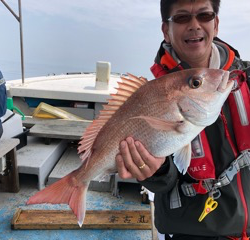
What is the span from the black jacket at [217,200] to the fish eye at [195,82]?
0.38 metres

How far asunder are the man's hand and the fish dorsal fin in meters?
0.17

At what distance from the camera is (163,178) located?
4.64ft

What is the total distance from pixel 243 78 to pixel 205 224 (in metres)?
0.80

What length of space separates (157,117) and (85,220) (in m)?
1.76

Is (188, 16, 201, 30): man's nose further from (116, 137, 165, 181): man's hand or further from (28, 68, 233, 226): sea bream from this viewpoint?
(116, 137, 165, 181): man's hand

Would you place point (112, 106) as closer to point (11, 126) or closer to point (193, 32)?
point (193, 32)

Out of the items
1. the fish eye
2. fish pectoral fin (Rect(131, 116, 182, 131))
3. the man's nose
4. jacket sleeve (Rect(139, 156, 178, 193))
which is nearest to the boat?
jacket sleeve (Rect(139, 156, 178, 193))

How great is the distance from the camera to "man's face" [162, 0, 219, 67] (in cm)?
147

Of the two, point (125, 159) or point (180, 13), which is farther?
point (180, 13)

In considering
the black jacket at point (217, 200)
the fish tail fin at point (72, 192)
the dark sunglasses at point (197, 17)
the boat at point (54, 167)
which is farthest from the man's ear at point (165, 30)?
the boat at point (54, 167)

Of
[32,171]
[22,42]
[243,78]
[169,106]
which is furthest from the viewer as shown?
[22,42]

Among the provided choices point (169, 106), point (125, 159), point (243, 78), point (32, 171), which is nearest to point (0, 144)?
point (32, 171)

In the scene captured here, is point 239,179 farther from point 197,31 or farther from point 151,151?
point 197,31

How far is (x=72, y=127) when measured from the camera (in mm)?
3980
